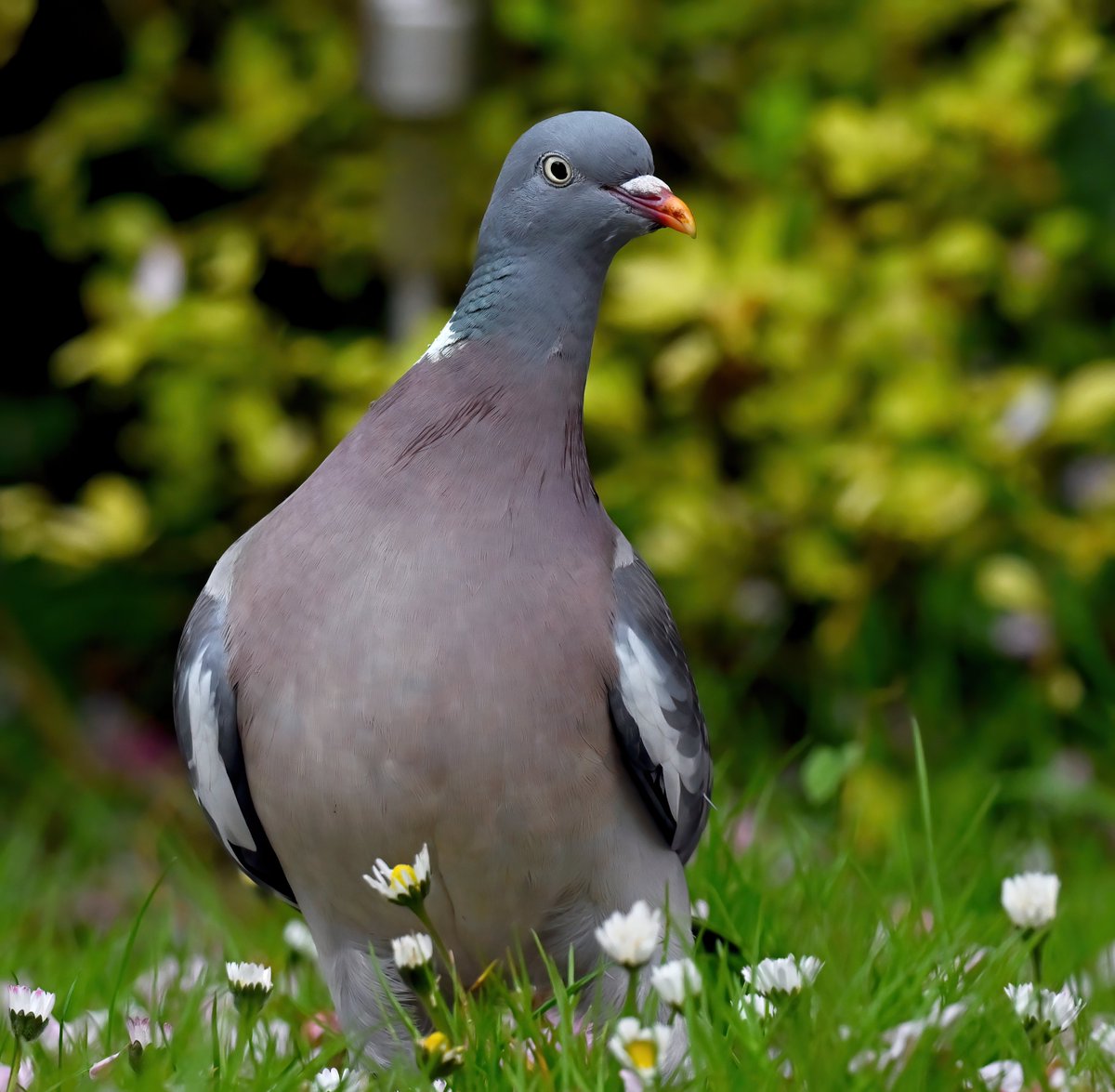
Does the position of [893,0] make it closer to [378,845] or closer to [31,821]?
[378,845]

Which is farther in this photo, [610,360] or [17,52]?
[17,52]

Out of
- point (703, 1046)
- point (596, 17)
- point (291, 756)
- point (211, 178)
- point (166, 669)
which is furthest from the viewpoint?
point (166, 669)

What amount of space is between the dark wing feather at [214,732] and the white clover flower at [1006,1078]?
997 millimetres

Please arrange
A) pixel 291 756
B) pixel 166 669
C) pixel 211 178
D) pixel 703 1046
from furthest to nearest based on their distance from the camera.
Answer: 1. pixel 166 669
2. pixel 211 178
3. pixel 291 756
4. pixel 703 1046

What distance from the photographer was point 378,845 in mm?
2057

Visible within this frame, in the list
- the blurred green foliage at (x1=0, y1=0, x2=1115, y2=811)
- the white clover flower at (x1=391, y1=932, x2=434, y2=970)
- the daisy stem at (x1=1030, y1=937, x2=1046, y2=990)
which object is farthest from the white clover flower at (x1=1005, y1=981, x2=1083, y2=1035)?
the blurred green foliage at (x1=0, y1=0, x2=1115, y2=811)

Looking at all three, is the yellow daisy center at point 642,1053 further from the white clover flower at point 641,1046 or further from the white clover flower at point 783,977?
the white clover flower at point 783,977

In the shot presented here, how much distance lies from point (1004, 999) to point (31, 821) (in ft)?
8.73

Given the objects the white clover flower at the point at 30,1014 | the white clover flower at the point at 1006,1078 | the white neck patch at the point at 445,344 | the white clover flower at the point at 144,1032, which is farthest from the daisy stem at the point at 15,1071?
the white clover flower at the point at 1006,1078

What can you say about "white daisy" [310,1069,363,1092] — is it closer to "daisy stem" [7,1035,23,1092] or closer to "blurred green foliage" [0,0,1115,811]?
"daisy stem" [7,1035,23,1092]

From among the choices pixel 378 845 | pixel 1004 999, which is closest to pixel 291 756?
pixel 378 845

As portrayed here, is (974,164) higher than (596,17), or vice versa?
(596,17)

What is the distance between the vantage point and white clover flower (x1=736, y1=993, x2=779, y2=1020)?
1.98 m

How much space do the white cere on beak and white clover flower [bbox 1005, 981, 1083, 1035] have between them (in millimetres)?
1127
